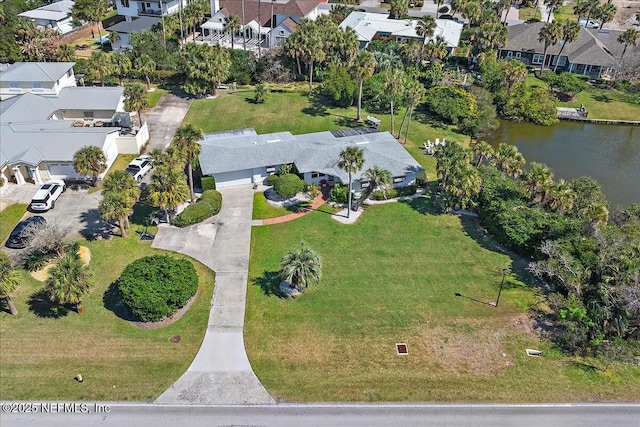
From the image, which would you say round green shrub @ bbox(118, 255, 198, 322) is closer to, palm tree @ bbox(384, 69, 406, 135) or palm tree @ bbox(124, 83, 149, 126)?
palm tree @ bbox(124, 83, 149, 126)

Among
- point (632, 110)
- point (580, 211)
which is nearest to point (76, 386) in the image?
point (580, 211)

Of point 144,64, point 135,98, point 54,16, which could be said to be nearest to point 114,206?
point 135,98

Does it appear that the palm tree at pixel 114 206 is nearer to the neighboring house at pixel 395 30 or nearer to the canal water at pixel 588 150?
the canal water at pixel 588 150

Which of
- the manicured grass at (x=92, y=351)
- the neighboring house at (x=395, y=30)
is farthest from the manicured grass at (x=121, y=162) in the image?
the neighboring house at (x=395, y=30)

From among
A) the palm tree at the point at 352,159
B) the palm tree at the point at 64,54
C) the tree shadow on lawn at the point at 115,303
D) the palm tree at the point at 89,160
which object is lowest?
the tree shadow on lawn at the point at 115,303

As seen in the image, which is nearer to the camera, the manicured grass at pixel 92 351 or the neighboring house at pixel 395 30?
the manicured grass at pixel 92 351

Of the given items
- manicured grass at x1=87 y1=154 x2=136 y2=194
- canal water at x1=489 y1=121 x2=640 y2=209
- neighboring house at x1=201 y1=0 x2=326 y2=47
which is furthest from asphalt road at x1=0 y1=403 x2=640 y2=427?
neighboring house at x1=201 y1=0 x2=326 y2=47
